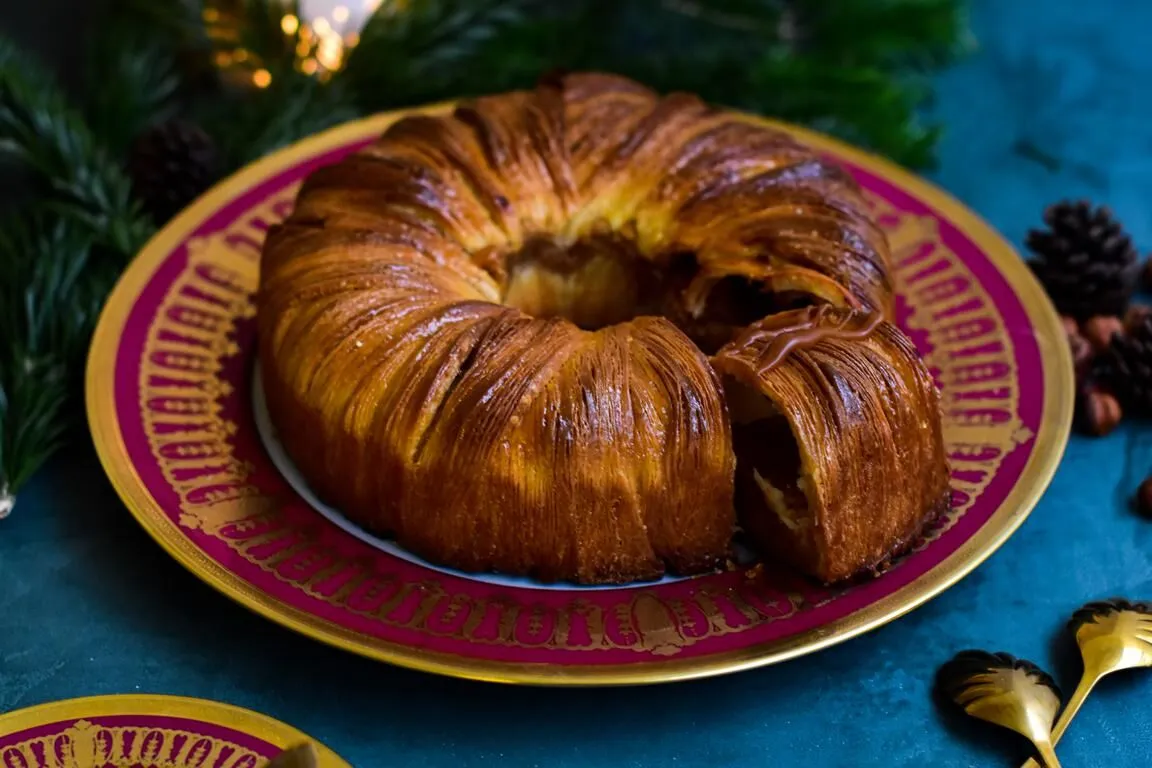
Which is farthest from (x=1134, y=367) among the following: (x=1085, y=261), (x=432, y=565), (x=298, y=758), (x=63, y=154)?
(x=63, y=154)

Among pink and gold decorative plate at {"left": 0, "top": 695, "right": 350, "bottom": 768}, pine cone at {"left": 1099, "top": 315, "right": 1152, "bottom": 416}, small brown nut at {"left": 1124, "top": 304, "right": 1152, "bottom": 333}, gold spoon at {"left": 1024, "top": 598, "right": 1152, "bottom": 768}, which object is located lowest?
pink and gold decorative plate at {"left": 0, "top": 695, "right": 350, "bottom": 768}

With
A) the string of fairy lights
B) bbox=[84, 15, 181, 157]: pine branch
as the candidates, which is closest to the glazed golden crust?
the string of fairy lights

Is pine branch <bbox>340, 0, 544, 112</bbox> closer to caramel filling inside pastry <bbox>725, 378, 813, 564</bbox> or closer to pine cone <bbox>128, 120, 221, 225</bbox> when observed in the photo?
pine cone <bbox>128, 120, 221, 225</bbox>

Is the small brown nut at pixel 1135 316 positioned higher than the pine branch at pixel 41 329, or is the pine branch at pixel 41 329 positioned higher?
the small brown nut at pixel 1135 316

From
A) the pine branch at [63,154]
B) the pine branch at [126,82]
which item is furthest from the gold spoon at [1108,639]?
the pine branch at [126,82]

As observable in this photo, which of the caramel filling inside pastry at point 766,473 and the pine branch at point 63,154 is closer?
the caramel filling inside pastry at point 766,473

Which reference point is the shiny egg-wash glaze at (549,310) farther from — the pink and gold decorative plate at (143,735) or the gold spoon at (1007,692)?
the pink and gold decorative plate at (143,735)

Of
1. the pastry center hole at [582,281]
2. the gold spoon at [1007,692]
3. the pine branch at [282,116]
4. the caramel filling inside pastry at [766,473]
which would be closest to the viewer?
the gold spoon at [1007,692]
